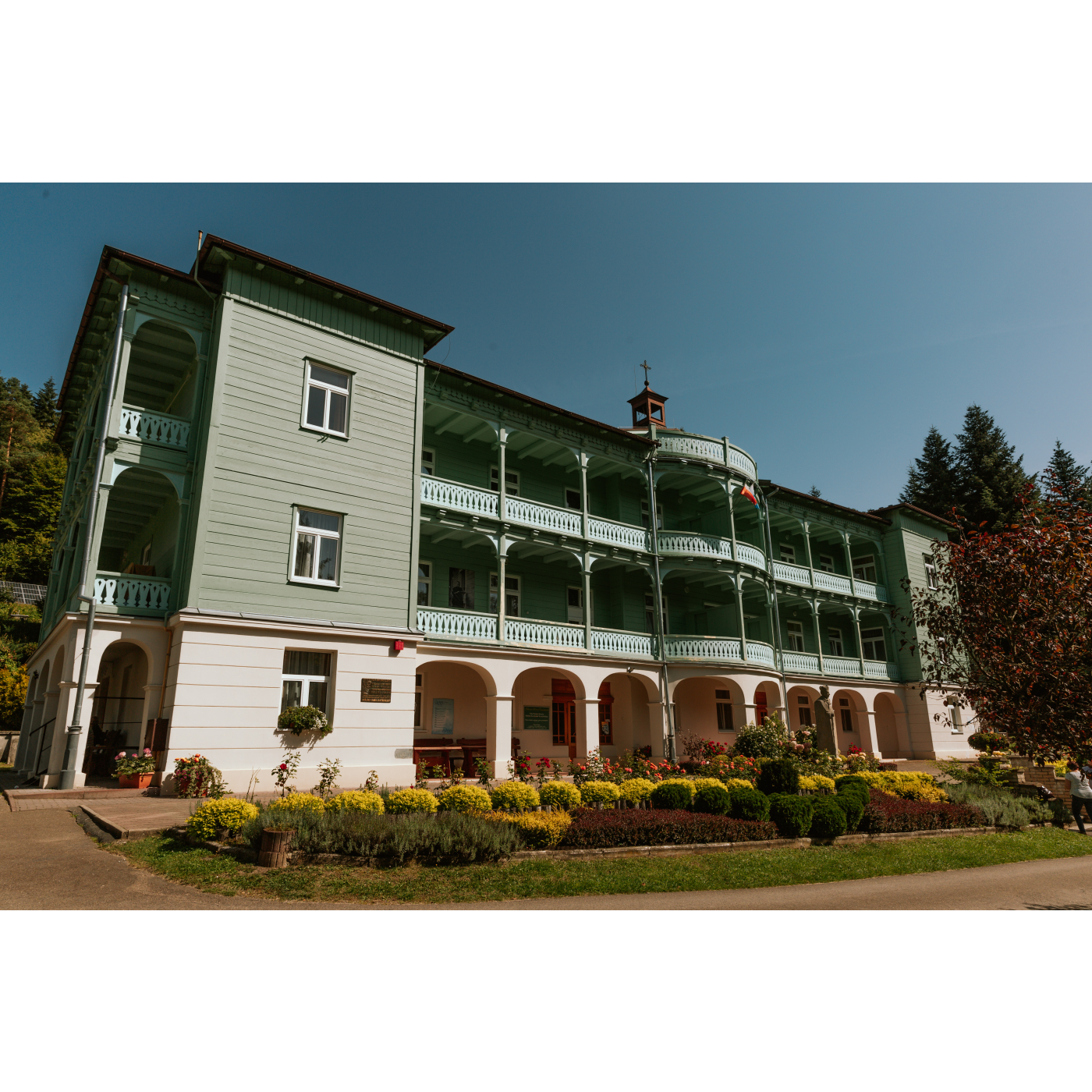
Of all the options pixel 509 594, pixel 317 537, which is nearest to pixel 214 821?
pixel 317 537

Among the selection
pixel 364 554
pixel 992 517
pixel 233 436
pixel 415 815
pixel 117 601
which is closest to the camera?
pixel 415 815

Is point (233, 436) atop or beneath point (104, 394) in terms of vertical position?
beneath

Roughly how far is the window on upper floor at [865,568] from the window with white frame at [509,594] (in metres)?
20.8

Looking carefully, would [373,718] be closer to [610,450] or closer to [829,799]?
[829,799]

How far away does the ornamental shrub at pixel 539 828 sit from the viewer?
Answer: 9992mm

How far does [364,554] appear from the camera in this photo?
1742cm

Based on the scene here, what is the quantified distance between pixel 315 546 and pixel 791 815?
11.9 meters

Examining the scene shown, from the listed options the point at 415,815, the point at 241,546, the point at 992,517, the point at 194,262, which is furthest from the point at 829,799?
the point at 992,517

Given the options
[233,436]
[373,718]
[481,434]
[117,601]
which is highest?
[481,434]

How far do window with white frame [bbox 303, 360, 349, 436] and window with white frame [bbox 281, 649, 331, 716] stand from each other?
5.60m

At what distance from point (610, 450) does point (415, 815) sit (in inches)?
680

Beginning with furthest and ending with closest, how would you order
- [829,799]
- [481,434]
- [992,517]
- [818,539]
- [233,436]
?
[992,517] → [818,539] → [481,434] → [233,436] → [829,799]

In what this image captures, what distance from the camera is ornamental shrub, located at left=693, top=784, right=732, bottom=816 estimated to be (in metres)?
12.1

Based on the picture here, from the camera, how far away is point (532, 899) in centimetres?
781
